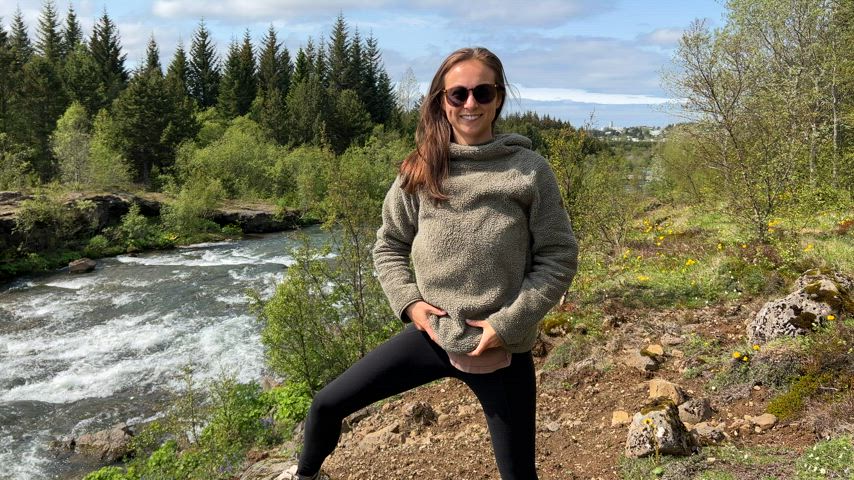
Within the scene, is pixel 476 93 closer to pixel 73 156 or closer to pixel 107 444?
pixel 107 444

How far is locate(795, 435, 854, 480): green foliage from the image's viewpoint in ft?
9.53

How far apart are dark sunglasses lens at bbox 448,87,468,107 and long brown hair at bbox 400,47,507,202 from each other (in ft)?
0.25

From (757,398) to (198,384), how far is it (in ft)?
33.6

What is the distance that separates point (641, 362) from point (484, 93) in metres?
3.99

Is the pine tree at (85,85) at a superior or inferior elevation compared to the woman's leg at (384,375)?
superior

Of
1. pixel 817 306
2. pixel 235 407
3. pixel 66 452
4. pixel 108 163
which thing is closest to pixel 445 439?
pixel 817 306

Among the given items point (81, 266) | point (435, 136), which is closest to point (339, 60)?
point (81, 266)

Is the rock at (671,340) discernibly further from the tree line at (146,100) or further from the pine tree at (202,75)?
the pine tree at (202,75)

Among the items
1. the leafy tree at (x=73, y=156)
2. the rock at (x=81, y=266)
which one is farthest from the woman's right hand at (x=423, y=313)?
the leafy tree at (x=73, y=156)

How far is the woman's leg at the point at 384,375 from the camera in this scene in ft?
7.58

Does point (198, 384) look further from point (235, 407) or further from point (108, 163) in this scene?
point (108, 163)

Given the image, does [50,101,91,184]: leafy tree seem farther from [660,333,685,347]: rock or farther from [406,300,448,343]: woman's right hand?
[406,300,448,343]: woman's right hand

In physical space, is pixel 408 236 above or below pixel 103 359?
above

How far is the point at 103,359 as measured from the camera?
43.3 ft
